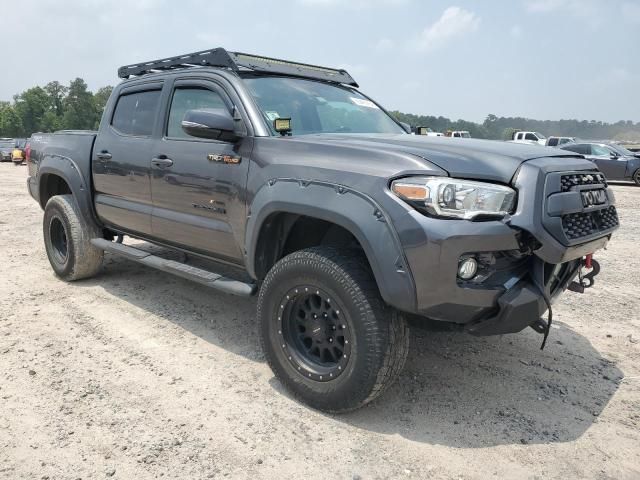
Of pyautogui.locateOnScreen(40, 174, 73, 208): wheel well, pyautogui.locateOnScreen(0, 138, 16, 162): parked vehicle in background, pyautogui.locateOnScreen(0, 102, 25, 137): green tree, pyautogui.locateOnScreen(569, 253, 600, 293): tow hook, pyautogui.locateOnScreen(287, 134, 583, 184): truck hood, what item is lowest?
pyautogui.locateOnScreen(0, 102, 25, 137): green tree

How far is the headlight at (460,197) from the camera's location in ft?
8.06

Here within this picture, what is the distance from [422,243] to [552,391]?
1.57 meters

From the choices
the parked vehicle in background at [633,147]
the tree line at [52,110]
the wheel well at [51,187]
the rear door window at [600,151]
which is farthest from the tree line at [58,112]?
the wheel well at [51,187]

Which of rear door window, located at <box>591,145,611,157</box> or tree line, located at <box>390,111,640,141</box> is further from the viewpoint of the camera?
tree line, located at <box>390,111,640,141</box>

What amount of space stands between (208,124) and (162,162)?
3.10 ft

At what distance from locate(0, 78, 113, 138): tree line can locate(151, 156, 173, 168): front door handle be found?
8961cm

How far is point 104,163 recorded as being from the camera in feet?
15.7

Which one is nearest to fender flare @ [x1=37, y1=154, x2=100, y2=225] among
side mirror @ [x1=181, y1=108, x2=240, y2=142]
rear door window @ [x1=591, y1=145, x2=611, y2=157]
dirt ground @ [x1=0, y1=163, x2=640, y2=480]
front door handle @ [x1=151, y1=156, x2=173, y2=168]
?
dirt ground @ [x1=0, y1=163, x2=640, y2=480]

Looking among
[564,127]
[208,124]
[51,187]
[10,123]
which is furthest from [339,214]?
[564,127]

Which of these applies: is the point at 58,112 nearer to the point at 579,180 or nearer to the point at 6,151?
the point at 6,151

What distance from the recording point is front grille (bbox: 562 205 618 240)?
260 centimetres

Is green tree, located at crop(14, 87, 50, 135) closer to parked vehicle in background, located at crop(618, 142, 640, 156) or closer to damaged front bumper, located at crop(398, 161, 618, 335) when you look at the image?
parked vehicle in background, located at crop(618, 142, 640, 156)

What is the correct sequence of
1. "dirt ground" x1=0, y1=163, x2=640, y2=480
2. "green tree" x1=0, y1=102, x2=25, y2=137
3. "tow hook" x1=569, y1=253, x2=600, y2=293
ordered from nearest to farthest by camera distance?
"dirt ground" x1=0, y1=163, x2=640, y2=480 → "tow hook" x1=569, y1=253, x2=600, y2=293 → "green tree" x1=0, y1=102, x2=25, y2=137

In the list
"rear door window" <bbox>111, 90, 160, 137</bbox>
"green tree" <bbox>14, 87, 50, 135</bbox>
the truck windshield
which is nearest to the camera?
the truck windshield
